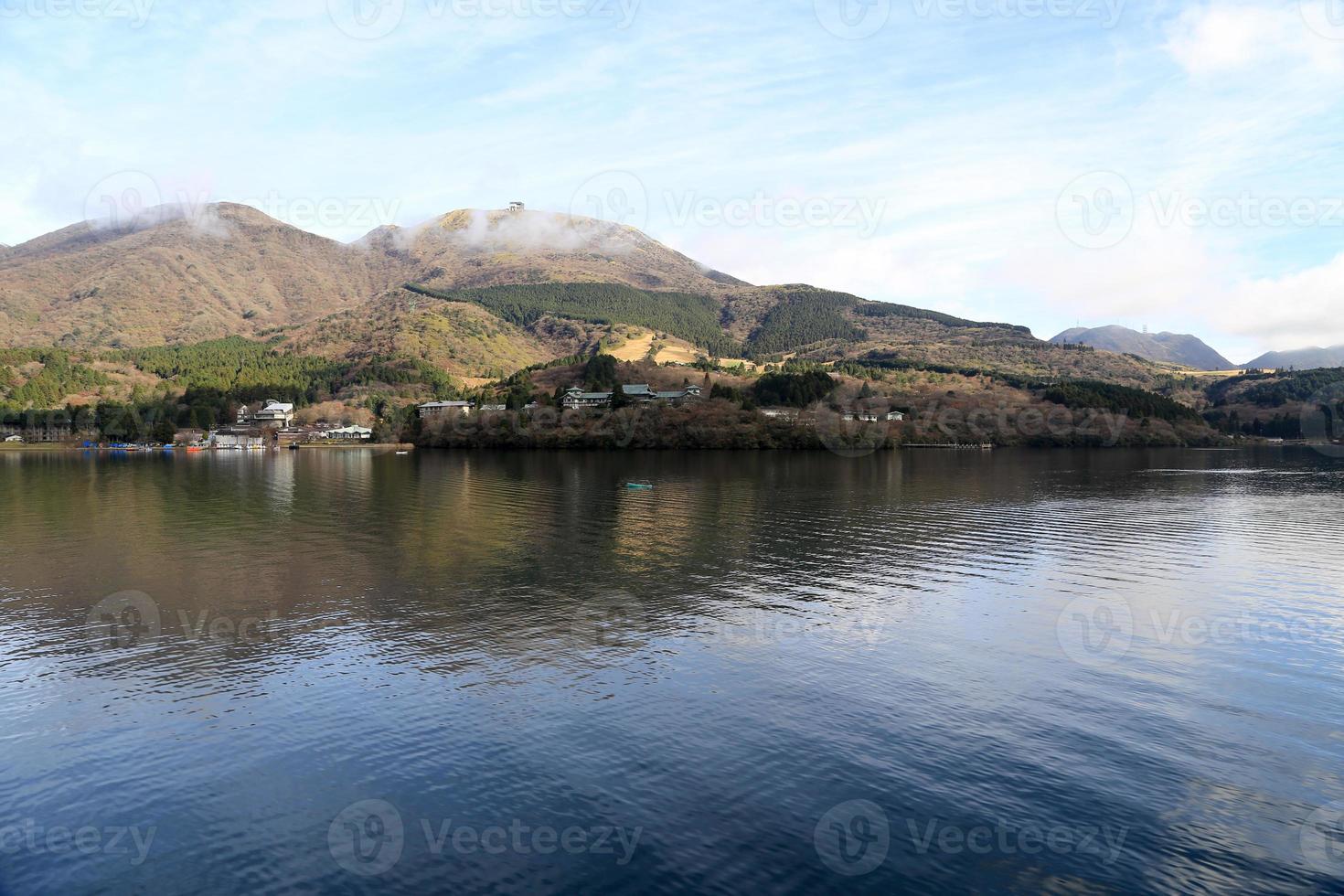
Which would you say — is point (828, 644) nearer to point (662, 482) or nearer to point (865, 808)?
point (865, 808)

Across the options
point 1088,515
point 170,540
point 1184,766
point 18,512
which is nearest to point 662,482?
point 1088,515

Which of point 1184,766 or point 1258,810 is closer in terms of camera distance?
point 1258,810

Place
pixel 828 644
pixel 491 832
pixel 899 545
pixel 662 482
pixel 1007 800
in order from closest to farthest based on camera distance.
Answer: pixel 491 832 → pixel 1007 800 → pixel 828 644 → pixel 899 545 → pixel 662 482

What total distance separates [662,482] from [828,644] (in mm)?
74858

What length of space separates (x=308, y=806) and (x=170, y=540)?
47846mm

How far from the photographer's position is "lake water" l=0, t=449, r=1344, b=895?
17672 mm

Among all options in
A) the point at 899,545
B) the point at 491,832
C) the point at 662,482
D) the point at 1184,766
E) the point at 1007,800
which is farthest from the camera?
the point at 662,482

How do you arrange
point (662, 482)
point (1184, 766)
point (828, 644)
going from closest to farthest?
1. point (1184, 766)
2. point (828, 644)
3. point (662, 482)

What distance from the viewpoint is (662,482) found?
10738cm

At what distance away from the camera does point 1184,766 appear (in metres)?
21.8

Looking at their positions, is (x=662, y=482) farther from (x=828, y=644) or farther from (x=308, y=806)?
(x=308, y=806)

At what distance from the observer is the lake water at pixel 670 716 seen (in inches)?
696

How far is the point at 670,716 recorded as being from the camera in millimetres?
25281

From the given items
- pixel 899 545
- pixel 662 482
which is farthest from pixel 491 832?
pixel 662 482
